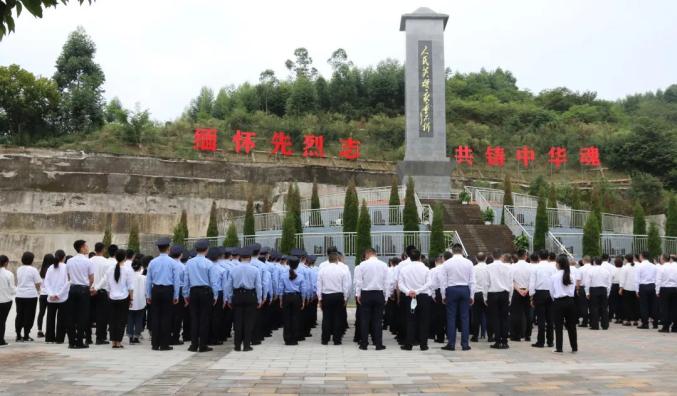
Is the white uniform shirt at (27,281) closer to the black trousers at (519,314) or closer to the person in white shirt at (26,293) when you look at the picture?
the person in white shirt at (26,293)

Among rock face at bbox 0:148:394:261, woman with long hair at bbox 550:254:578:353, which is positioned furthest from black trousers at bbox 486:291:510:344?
rock face at bbox 0:148:394:261

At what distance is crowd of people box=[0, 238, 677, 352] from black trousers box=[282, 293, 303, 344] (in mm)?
18

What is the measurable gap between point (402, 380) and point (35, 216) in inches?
1291

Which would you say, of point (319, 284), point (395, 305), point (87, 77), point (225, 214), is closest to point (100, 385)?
point (319, 284)

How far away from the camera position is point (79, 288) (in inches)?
416

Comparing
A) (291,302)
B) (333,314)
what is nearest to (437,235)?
(333,314)

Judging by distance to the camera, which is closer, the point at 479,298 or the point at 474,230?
the point at 479,298

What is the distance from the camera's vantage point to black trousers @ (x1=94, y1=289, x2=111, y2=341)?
35.7ft

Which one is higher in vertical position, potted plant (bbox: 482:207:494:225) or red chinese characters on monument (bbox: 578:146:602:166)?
red chinese characters on monument (bbox: 578:146:602:166)

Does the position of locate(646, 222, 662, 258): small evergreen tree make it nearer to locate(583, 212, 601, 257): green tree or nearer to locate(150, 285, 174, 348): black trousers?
locate(583, 212, 601, 257): green tree

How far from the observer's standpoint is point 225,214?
36906 millimetres

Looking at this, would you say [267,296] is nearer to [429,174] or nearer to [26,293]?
[26,293]

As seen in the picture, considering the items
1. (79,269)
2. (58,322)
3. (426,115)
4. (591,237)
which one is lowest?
(58,322)

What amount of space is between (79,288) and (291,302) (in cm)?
355
